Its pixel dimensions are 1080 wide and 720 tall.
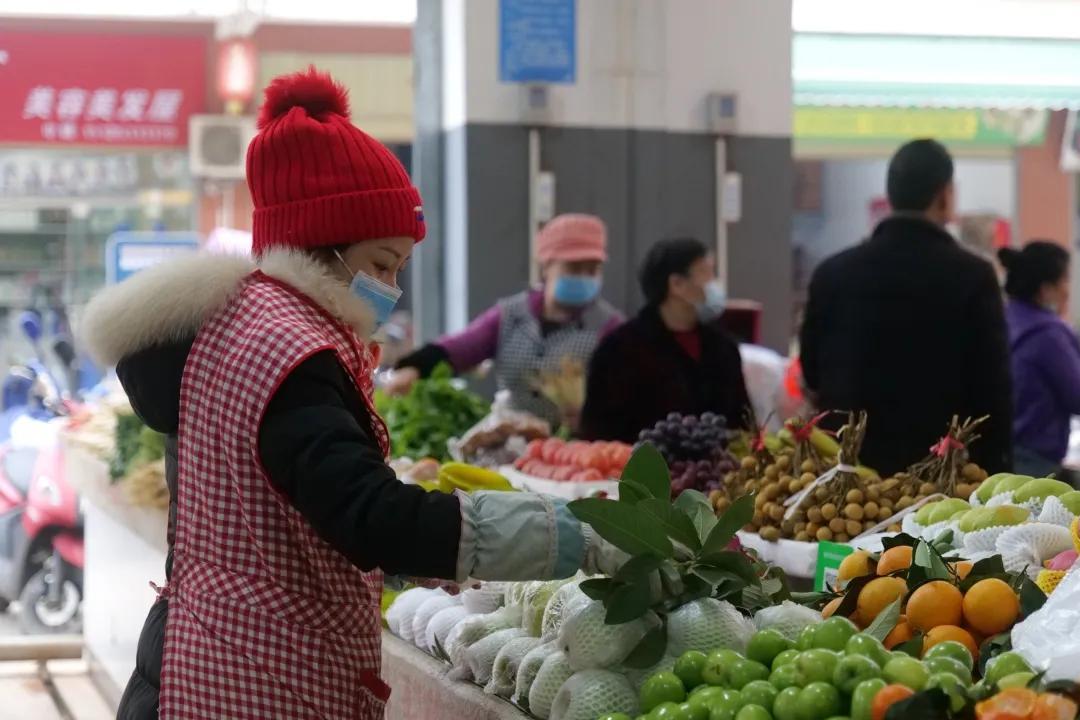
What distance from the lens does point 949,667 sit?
6.02 ft

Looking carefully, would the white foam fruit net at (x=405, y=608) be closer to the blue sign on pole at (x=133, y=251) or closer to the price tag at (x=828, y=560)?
the price tag at (x=828, y=560)

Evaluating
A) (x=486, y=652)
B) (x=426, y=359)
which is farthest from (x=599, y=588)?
(x=426, y=359)

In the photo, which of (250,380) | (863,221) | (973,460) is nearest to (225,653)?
(250,380)

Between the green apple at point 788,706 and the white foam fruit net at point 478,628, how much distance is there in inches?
37.9

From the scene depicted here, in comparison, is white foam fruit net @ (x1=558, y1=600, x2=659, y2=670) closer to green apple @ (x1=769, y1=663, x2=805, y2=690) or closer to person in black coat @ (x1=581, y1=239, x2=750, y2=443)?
green apple @ (x1=769, y1=663, x2=805, y2=690)

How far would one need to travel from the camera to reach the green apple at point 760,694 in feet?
5.89

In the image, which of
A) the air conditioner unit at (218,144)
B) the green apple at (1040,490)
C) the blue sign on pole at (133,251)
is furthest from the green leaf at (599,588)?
the air conditioner unit at (218,144)

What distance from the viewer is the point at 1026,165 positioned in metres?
13.0

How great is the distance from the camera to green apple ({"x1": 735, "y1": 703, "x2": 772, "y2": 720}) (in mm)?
1751

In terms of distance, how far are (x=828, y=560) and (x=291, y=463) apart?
4.29 feet

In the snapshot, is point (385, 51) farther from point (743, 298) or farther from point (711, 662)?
point (711, 662)

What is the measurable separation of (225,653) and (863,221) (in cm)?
1170

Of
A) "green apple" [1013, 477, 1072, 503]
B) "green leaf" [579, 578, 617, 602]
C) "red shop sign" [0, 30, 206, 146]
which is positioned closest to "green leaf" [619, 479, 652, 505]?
"green leaf" [579, 578, 617, 602]

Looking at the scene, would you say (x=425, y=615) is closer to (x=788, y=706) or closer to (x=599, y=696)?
(x=599, y=696)
